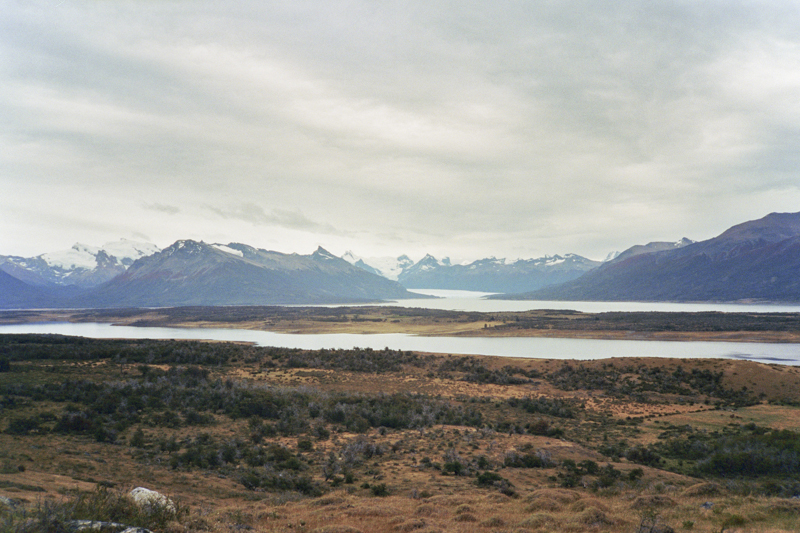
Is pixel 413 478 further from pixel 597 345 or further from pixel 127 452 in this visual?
pixel 597 345

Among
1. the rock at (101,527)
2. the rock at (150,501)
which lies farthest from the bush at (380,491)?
the rock at (101,527)

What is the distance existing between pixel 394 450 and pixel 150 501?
14.0 meters

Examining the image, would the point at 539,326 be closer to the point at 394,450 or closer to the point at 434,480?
the point at 394,450

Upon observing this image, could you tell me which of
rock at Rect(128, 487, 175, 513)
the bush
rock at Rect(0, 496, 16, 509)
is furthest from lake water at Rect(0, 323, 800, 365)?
rock at Rect(0, 496, 16, 509)

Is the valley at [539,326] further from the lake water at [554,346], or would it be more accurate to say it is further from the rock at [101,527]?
the rock at [101,527]

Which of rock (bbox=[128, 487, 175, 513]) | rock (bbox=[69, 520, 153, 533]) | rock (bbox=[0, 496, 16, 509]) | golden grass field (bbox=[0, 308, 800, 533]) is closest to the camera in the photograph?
rock (bbox=[69, 520, 153, 533])

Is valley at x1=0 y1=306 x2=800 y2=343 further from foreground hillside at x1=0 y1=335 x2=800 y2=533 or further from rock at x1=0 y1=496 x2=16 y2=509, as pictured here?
rock at x1=0 y1=496 x2=16 y2=509

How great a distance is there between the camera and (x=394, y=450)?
76.5 feet

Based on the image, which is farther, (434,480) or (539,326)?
(539,326)

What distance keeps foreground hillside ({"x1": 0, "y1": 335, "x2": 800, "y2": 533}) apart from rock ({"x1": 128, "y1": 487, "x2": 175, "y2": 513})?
0.42 metres

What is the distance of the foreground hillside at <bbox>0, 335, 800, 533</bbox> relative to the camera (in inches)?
527

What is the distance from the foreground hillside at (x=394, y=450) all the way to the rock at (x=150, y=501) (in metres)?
0.42

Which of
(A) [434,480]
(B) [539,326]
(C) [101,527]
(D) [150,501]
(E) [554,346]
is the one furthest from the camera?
(B) [539,326]

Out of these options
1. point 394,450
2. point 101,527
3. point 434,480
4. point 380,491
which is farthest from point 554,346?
point 101,527
